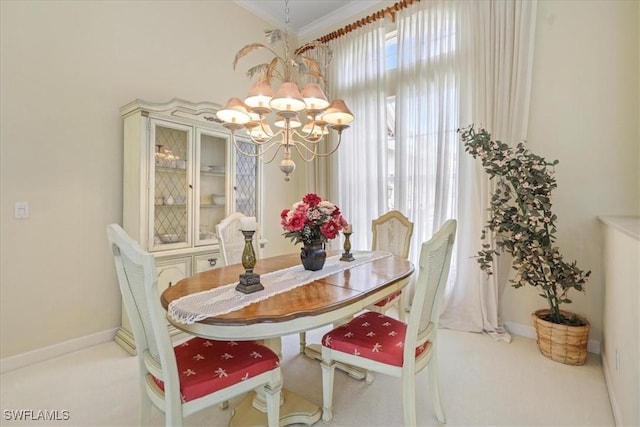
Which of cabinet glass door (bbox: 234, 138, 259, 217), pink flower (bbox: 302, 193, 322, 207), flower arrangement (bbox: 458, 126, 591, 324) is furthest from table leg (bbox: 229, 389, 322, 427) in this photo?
cabinet glass door (bbox: 234, 138, 259, 217)

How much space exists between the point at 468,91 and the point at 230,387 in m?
3.05

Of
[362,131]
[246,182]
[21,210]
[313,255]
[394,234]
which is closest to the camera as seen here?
[313,255]

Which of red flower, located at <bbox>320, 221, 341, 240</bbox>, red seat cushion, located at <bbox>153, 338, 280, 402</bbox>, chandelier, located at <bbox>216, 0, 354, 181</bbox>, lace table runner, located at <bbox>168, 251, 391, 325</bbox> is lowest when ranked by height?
red seat cushion, located at <bbox>153, 338, 280, 402</bbox>

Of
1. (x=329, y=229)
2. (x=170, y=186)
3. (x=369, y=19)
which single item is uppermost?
(x=369, y=19)

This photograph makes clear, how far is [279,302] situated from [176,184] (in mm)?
1837

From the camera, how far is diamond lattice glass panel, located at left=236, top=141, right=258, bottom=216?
3135 mm

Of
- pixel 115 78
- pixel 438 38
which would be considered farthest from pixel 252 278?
pixel 438 38

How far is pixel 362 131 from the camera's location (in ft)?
11.8

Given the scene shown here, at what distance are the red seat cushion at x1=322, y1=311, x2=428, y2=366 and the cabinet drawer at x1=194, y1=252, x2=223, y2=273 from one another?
5.15ft

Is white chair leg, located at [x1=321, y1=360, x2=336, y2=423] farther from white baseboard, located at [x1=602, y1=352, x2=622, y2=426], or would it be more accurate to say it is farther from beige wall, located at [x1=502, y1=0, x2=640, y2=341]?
beige wall, located at [x1=502, y1=0, x2=640, y2=341]

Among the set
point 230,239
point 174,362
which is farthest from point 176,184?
point 174,362

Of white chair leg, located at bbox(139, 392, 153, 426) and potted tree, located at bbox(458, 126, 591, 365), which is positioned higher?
potted tree, located at bbox(458, 126, 591, 365)

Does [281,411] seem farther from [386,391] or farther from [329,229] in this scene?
[329,229]

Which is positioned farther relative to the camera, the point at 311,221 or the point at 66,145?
the point at 66,145
